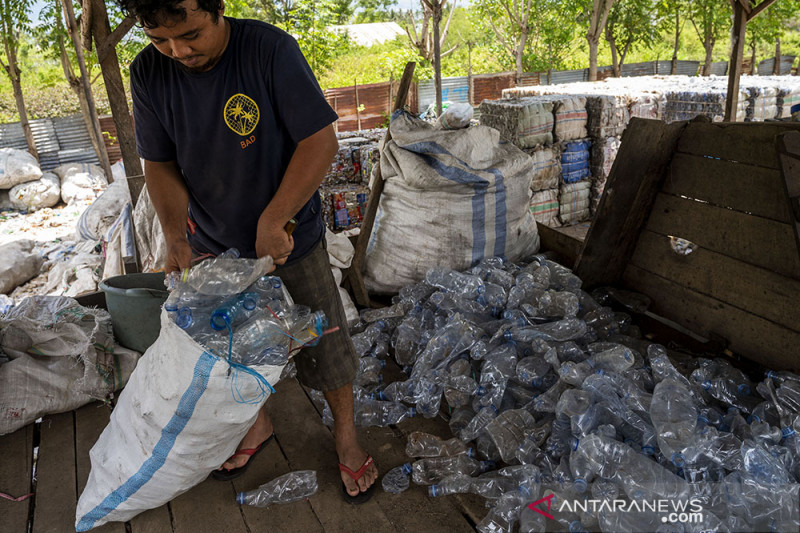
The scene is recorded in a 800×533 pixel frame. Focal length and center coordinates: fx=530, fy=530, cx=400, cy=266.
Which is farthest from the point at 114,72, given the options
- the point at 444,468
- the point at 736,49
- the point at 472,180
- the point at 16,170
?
the point at 16,170

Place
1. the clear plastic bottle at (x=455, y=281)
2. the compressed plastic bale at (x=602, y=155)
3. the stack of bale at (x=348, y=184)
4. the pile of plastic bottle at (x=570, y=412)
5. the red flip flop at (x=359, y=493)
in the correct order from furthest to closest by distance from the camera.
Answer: the compressed plastic bale at (x=602, y=155)
the stack of bale at (x=348, y=184)
the clear plastic bottle at (x=455, y=281)
the red flip flop at (x=359, y=493)
the pile of plastic bottle at (x=570, y=412)

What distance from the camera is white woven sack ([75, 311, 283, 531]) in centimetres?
170

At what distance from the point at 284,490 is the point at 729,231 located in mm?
2262

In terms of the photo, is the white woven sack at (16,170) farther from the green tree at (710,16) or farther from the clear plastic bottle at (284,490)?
the green tree at (710,16)

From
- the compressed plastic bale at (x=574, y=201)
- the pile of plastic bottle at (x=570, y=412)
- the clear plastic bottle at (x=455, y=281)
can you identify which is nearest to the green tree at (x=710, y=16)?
the compressed plastic bale at (x=574, y=201)

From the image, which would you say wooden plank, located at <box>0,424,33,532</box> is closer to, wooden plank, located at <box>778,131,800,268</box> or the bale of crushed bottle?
the bale of crushed bottle

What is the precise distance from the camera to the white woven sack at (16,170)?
9805mm

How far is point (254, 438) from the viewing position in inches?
89.9

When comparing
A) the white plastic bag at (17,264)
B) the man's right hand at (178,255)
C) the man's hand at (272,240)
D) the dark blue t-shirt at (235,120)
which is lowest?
the white plastic bag at (17,264)

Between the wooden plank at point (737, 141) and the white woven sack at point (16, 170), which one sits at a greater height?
the wooden plank at point (737, 141)

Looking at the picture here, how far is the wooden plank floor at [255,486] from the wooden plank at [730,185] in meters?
1.66

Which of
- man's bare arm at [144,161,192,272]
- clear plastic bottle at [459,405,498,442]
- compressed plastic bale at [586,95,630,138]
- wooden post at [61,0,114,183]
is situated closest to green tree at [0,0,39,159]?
wooden post at [61,0,114,183]

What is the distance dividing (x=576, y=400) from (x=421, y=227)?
149cm

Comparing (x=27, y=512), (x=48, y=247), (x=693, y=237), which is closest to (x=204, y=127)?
(x=27, y=512)
